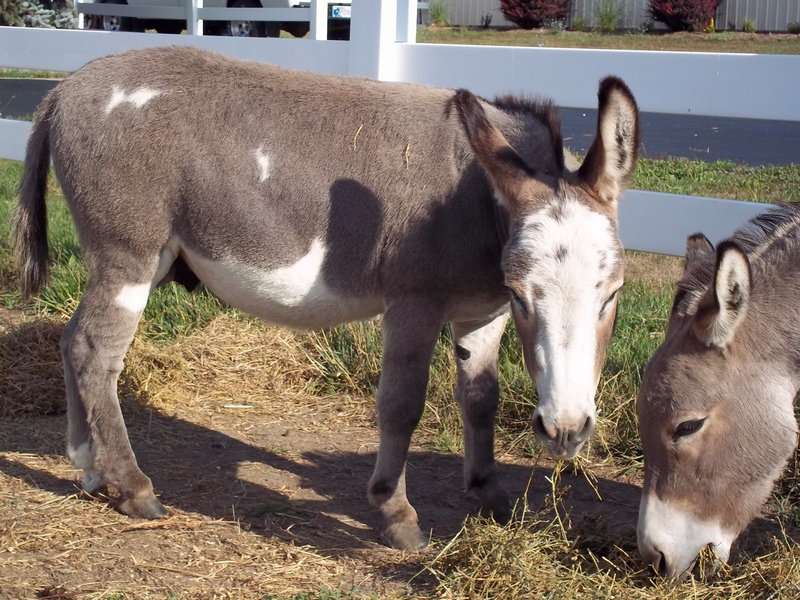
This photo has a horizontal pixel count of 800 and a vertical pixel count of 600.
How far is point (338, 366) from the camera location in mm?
5074

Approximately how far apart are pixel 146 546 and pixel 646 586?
1.71 meters

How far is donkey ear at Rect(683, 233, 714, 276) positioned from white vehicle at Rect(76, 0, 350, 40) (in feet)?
40.6

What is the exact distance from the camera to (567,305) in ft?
9.59

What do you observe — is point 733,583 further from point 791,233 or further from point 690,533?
point 791,233

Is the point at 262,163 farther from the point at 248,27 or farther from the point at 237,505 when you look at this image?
the point at 248,27

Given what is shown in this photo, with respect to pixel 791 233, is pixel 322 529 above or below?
below

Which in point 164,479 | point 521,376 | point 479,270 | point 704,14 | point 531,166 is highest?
point 704,14

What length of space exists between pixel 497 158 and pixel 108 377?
170cm

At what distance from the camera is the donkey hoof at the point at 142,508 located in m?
3.65

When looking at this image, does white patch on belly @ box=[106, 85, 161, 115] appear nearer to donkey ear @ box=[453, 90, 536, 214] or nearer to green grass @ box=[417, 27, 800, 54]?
donkey ear @ box=[453, 90, 536, 214]

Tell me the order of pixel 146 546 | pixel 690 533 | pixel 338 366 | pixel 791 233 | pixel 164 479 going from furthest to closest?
pixel 338 366, pixel 164 479, pixel 146 546, pixel 791 233, pixel 690 533

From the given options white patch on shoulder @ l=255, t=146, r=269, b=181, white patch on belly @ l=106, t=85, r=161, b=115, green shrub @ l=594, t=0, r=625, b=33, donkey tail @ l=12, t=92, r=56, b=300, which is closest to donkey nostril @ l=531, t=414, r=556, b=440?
white patch on shoulder @ l=255, t=146, r=269, b=181

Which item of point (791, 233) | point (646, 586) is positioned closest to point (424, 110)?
point (791, 233)

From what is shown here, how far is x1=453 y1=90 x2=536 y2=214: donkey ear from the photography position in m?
3.15
